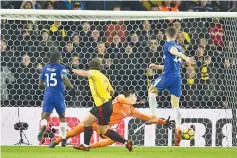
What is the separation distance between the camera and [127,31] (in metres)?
16.3

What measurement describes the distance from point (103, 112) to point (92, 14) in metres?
1.66

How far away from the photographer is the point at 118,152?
45.3 ft

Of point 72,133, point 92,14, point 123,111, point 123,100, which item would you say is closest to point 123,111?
point 123,111

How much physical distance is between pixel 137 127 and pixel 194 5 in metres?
3.71

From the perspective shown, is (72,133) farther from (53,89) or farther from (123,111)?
(123,111)

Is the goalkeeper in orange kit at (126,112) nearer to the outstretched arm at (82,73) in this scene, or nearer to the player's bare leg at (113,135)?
the player's bare leg at (113,135)

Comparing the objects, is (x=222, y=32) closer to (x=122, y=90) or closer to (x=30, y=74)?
(x=122, y=90)

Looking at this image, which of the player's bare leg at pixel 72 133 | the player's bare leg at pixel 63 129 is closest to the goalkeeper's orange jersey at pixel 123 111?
the player's bare leg at pixel 72 133

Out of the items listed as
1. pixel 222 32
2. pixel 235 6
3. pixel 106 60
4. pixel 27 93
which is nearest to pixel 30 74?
pixel 27 93

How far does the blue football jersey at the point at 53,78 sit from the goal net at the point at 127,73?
0.95 metres

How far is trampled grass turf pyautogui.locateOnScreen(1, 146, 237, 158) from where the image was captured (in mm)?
12938

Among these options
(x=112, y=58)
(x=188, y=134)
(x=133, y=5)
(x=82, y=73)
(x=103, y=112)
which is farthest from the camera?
(x=133, y=5)

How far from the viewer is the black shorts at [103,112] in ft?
43.9

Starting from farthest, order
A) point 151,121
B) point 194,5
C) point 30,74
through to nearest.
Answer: point 194,5 < point 30,74 < point 151,121
